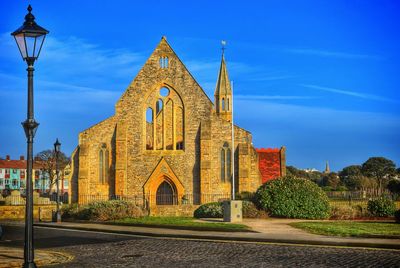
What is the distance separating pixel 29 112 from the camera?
12.6 meters

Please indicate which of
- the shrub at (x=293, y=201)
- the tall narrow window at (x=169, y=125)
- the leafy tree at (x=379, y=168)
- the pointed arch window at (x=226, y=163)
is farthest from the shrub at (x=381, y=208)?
the leafy tree at (x=379, y=168)

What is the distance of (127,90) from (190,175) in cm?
885

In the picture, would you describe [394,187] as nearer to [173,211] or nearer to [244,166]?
[244,166]

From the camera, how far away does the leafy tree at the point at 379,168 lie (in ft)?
302

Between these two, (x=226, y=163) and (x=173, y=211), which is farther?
(x=226, y=163)

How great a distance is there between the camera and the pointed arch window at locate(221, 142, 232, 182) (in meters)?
45.0

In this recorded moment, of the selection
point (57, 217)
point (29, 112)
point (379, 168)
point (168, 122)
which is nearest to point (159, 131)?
point (168, 122)

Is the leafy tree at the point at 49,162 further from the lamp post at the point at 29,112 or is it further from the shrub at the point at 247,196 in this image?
the lamp post at the point at 29,112

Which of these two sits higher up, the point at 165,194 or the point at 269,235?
the point at 165,194

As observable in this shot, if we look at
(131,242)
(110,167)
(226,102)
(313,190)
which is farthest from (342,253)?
(226,102)

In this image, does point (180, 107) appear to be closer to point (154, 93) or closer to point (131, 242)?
point (154, 93)

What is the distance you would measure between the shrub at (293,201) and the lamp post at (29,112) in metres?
19.4

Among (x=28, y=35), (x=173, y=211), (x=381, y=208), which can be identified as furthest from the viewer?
(x=173, y=211)

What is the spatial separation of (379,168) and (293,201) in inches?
2680
